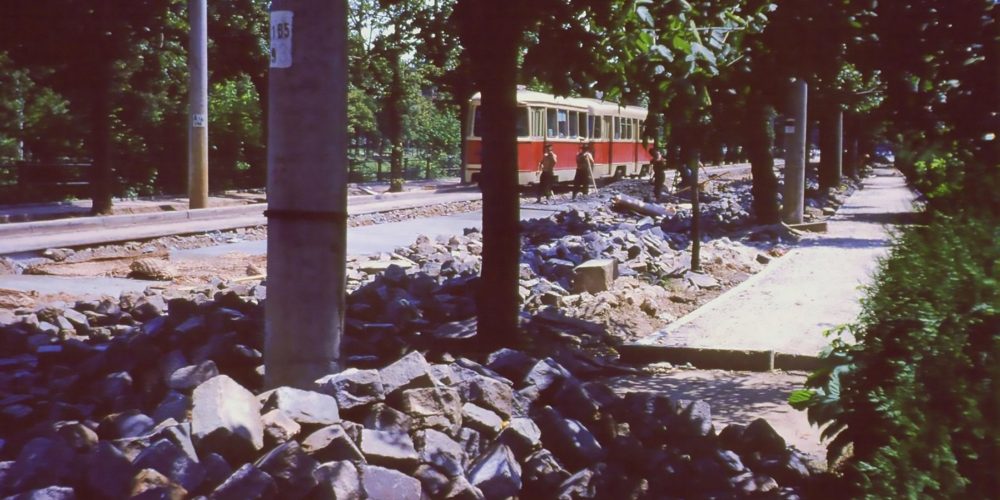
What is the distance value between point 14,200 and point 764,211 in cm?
1688

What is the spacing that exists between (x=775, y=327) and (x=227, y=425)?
6.53 metres

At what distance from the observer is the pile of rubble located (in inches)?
158

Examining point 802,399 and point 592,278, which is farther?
point 592,278

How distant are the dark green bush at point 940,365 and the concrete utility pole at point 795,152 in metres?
17.4

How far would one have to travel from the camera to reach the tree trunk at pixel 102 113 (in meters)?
24.0

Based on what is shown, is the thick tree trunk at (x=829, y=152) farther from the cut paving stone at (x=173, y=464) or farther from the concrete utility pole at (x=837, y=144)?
the cut paving stone at (x=173, y=464)

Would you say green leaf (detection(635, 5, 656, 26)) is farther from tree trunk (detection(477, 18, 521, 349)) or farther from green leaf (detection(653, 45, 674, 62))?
tree trunk (detection(477, 18, 521, 349))

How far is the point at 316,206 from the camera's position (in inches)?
205

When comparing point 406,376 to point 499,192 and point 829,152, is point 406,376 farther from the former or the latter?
point 829,152

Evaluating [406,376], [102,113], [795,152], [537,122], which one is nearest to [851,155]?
[537,122]

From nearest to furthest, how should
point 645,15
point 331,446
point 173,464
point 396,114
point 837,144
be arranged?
point 173,464
point 331,446
point 645,15
point 837,144
point 396,114

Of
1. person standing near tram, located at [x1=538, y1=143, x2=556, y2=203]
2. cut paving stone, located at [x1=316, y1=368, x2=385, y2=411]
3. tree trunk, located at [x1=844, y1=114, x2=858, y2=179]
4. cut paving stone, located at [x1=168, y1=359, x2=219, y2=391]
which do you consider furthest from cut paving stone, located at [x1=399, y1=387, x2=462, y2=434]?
tree trunk, located at [x1=844, y1=114, x2=858, y2=179]

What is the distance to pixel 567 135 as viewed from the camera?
36.7 meters

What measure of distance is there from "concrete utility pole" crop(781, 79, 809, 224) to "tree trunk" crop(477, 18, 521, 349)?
46.2 feet
